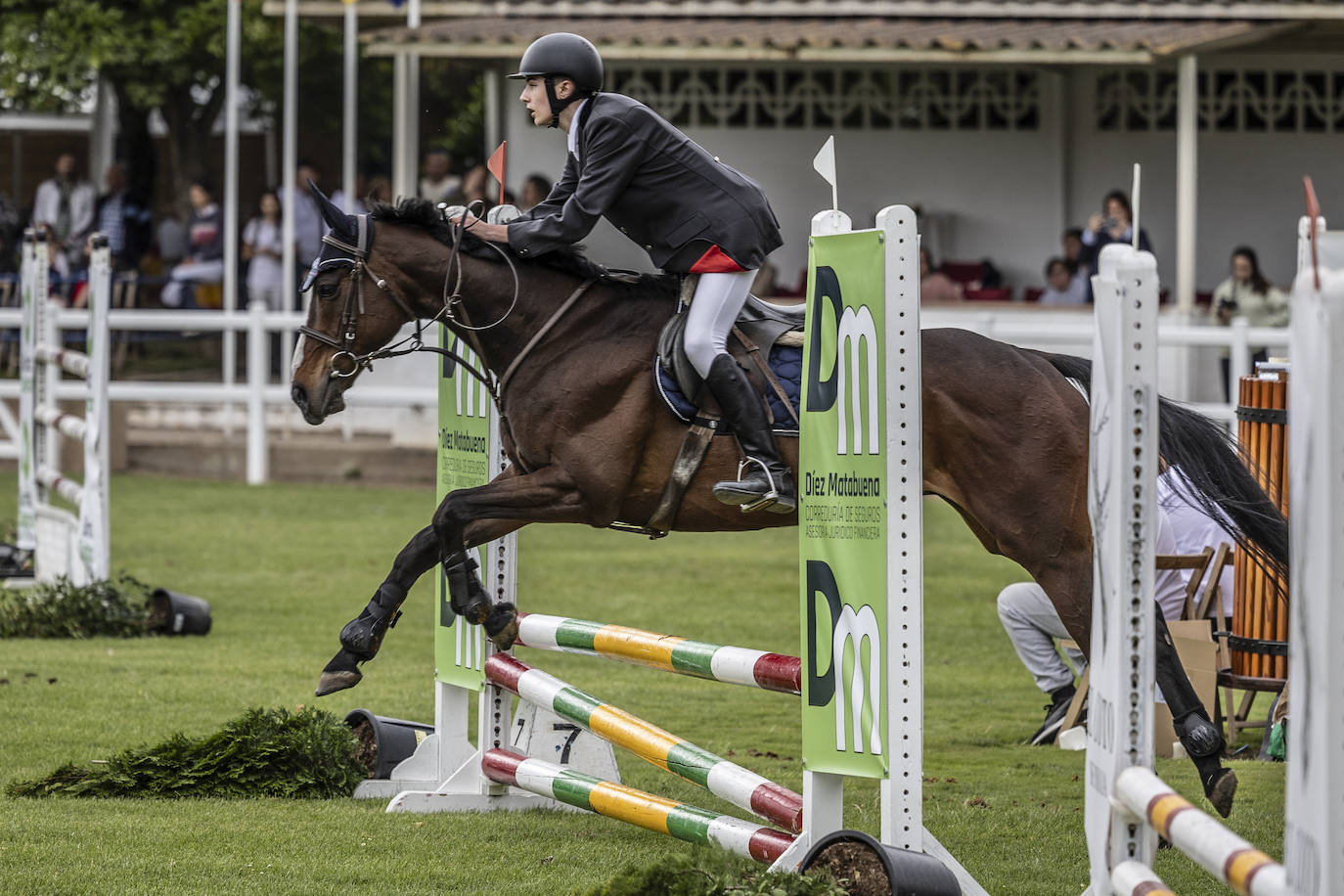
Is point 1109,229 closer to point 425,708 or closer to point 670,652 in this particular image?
point 425,708

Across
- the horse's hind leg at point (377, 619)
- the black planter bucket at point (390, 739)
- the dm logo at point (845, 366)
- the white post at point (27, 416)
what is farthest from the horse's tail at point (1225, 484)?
the white post at point (27, 416)

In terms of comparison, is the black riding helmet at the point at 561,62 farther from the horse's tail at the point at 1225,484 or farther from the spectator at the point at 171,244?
the spectator at the point at 171,244

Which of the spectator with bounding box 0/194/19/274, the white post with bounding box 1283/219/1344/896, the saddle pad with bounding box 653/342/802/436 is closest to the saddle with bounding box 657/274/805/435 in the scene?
the saddle pad with bounding box 653/342/802/436

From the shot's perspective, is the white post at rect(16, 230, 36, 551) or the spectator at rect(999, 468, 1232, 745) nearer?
the spectator at rect(999, 468, 1232, 745)

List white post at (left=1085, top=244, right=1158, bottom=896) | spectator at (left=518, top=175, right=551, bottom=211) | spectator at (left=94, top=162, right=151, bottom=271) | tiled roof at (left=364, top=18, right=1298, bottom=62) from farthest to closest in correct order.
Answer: spectator at (left=94, top=162, right=151, bottom=271)
spectator at (left=518, top=175, right=551, bottom=211)
tiled roof at (left=364, top=18, right=1298, bottom=62)
white post at (left=1085, top=244, right=1158, bottom=896)

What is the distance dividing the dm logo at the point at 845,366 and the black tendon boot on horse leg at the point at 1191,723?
1.15m

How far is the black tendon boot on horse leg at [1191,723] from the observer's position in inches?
189

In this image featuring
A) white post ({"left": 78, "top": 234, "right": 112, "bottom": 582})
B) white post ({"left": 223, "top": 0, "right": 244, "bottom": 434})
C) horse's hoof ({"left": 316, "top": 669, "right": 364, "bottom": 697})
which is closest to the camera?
horse's hoof ({"left": 316, "top": 669, "right": 364, "bottom": 697})

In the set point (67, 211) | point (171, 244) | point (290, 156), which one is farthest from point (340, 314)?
point (171, 244)

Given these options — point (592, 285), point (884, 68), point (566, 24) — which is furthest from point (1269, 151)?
point (592, 285)

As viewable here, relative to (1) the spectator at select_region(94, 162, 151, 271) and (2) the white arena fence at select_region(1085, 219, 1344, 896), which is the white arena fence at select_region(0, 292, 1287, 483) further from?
(2) the white arena fence at select_region(1085, 219, 1344, 896)

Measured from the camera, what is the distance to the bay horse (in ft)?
17.3

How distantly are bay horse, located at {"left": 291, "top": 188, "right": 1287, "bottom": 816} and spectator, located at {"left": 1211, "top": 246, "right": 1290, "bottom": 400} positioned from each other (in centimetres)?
1102

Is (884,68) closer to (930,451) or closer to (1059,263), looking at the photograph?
(1059,263)
